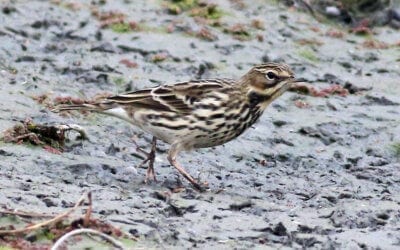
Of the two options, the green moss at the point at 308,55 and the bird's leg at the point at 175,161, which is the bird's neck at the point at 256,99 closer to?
the bird's leg at the point at 175,161

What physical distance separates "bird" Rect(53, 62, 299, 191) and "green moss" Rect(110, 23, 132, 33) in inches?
210

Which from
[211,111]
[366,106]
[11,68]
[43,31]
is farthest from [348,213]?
[43,31]

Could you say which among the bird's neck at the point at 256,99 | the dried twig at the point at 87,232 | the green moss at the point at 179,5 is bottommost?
the dried twig at the point at 87,232

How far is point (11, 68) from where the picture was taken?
15336 mm

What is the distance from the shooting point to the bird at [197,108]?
11672 millimetres

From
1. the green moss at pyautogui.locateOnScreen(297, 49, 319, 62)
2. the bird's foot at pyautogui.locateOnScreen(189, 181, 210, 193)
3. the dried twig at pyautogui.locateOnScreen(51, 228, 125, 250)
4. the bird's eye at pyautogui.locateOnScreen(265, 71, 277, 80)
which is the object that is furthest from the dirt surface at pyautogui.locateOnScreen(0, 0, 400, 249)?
the bird's eye at pyautogui.locateOnScreen(265, 71, 277, 80)

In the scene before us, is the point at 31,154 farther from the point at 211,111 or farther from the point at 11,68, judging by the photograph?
the point at 11,68

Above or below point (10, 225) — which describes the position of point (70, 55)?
above

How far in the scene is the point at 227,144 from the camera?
1380 cm

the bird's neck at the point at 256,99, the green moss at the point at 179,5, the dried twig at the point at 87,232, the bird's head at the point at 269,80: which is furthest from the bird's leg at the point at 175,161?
the green moss at the point at 179,5

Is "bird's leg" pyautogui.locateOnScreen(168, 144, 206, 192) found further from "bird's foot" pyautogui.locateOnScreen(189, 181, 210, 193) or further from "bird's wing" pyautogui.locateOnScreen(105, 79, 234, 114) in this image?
"bird's wing" pyautogui.locateOnScreen(105, 79, 234, 114)

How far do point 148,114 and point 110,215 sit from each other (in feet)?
7.80

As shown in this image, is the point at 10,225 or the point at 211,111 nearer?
the point at 10,225

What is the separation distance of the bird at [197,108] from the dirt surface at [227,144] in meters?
0.47
